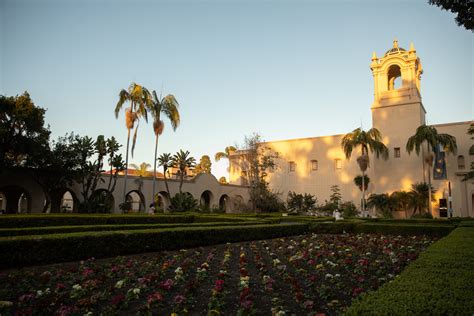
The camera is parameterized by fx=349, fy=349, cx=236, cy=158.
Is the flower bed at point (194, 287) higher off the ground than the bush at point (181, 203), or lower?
lower

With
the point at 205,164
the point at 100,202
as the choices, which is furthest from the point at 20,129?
the point at 205,164

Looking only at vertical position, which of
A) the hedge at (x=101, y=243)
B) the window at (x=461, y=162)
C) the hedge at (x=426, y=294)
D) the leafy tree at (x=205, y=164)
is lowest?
the hedge at (x=101, y=243)

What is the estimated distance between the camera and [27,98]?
64.4ft

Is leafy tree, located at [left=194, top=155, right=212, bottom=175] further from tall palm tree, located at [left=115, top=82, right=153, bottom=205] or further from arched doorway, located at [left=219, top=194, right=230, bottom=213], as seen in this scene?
tall palm tree, located at [left=115, top=82, right=153, bottom=205]

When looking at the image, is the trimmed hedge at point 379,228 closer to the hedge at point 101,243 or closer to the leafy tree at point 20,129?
the hedge at point 101,243

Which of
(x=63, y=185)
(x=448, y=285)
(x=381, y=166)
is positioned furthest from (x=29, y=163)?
(x=381, y=166)

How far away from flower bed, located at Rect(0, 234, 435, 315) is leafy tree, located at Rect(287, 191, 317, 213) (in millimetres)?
25383

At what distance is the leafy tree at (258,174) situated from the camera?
3309 centimetres

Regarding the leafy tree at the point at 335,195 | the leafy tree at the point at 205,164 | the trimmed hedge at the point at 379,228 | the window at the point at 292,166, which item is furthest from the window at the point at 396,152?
the leafy tree at the point at 205,164

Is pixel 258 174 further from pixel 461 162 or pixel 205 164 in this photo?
pixel 205 164

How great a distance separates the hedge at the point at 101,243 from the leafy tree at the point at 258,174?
70.0ft

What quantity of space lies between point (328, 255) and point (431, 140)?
2244 centimetres

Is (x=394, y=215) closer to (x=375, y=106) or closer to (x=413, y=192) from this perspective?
(x=413, y=192)

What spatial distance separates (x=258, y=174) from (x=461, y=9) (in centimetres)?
2940
